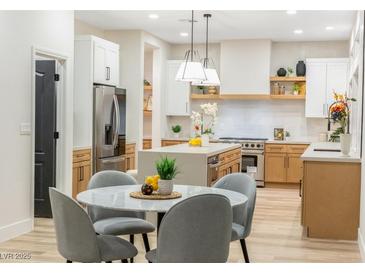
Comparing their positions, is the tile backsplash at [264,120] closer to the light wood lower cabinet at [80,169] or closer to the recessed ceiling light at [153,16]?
the recessed ceiling light at [153,16]

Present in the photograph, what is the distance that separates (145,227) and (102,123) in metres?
3.44

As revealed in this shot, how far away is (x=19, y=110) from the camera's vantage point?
17.5ft

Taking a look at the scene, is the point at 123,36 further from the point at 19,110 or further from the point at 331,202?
the point at 331,202

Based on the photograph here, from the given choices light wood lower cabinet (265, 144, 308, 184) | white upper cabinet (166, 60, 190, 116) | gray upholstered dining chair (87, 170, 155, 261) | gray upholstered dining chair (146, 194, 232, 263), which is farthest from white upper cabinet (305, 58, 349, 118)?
gray upholstered dining chair (146, 194, 232, 263)

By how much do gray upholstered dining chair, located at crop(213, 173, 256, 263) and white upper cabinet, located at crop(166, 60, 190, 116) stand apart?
5.90m

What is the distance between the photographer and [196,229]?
2.87 metres

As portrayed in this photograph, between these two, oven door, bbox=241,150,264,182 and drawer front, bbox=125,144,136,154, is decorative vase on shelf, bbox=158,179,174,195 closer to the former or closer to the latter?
drawer front, bbox=125,144,136,154

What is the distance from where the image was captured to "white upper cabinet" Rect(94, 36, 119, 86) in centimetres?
712

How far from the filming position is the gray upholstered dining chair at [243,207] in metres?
3.74

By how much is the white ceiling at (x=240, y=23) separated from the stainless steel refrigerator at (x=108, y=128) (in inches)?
46.1

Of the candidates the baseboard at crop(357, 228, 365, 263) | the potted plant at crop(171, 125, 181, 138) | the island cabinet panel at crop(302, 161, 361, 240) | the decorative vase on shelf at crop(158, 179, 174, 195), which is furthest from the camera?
the potted plant at crop(171, 125, 181, 138)

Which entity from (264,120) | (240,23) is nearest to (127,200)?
(240,23)

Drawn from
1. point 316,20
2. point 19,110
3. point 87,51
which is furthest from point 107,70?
point 316,20

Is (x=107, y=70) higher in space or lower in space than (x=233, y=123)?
higher
